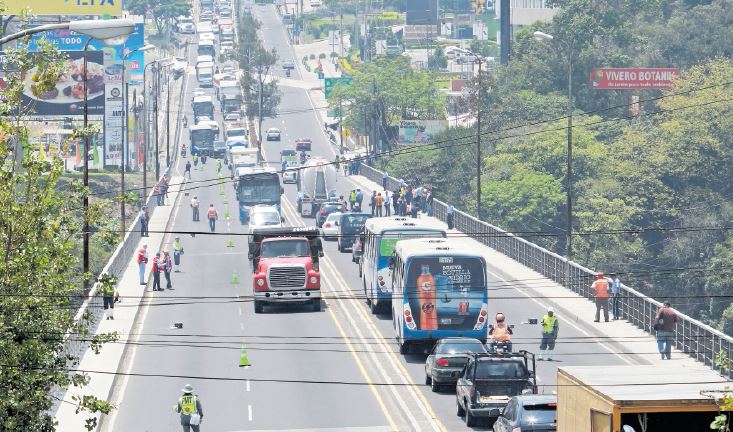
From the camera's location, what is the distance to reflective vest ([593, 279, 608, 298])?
4750 cm

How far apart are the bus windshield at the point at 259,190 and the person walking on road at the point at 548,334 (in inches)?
1644

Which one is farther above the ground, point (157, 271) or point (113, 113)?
point (113, 113)

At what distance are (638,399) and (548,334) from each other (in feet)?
73.6

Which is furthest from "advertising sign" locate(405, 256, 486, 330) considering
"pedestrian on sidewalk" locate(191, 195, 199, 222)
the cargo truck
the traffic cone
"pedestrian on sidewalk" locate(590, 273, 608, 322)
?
"pedestrian on sidewalk" locate(191, 195, 199, 222)

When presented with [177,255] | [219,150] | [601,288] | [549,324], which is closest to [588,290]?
[601,288]

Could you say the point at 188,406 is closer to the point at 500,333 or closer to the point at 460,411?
the point at 460,411

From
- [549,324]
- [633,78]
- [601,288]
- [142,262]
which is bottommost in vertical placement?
[142,262]

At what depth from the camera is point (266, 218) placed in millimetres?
72750

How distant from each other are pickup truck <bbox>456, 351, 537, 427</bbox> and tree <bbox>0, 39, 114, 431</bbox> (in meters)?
11.7

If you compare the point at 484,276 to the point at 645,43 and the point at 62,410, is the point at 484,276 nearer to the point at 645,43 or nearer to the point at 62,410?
the point at 62,410

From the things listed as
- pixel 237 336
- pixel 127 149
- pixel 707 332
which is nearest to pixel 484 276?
pixel 707 332

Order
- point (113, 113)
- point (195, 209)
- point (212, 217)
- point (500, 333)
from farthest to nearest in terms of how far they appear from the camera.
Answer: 1. point (113, 113)
2. point (195, 209)
3. point (212, 217)
4. point (500, 333)

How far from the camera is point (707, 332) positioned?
39.9 m

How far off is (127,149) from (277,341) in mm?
82403
